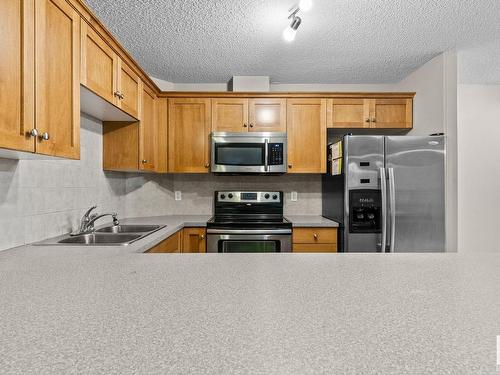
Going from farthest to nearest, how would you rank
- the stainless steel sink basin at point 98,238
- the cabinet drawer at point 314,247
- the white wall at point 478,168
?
the white wall at point 478,168, the cabinet drawer at point 314,247, the stainless steel sink basin at point 98,238

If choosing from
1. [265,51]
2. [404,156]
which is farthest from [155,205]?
[404,156]

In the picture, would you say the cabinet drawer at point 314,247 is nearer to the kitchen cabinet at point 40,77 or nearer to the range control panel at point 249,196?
the range control panel at point 249,196

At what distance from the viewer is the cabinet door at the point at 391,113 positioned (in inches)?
122

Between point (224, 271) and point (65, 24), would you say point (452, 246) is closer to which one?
point (224, 271)

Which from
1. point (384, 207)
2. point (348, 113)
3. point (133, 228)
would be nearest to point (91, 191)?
point (133, 228)

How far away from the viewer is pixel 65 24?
1456 mm

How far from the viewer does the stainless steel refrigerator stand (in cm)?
256

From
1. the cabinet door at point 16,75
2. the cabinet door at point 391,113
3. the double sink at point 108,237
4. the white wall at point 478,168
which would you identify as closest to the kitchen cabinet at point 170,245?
the double sink at point 108,237

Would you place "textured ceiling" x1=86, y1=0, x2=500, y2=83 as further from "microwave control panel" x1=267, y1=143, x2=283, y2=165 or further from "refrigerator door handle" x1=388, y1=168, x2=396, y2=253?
"refrigerator door handle" x1=388, y1=168, x2=396, y2=253

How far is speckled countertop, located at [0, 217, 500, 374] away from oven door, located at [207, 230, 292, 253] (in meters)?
1.65

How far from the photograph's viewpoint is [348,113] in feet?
10.2

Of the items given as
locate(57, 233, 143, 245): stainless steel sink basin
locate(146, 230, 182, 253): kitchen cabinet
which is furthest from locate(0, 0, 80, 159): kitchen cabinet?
locate(146, 230, 182, 253): kitchen cabinet

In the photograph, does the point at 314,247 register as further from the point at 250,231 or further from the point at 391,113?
the point at 391,113

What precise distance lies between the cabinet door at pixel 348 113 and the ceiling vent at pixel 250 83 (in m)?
0.70
